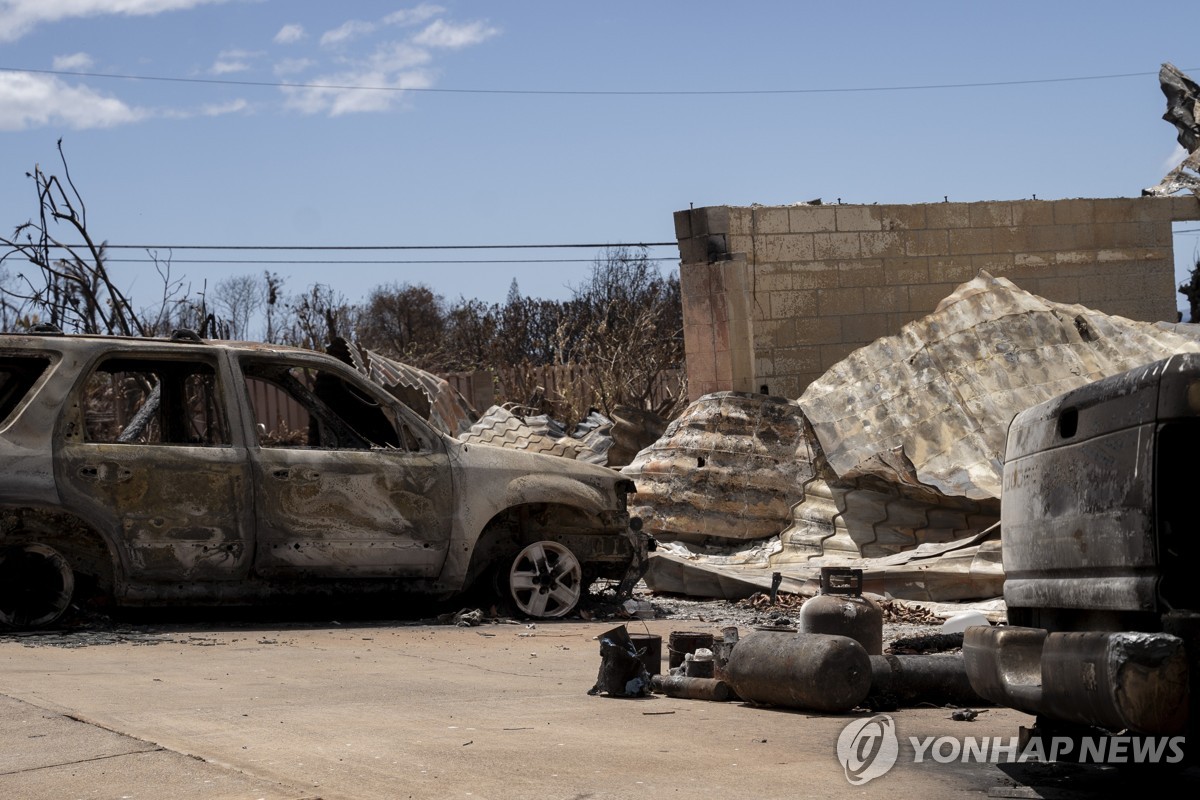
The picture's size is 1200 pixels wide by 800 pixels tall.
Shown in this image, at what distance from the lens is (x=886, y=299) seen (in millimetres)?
15453

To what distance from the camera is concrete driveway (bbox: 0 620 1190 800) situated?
475 cm

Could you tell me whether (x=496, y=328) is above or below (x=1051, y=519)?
above

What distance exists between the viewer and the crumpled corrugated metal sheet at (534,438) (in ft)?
53.6

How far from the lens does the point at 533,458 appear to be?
10.7 meters

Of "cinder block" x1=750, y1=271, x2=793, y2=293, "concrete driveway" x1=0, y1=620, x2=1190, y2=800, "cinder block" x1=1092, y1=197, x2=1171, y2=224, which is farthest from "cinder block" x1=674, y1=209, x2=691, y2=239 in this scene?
"concrete driveway" x1=0, y1=620, x2=1190, y2=800

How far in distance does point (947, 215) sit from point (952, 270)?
598 mm

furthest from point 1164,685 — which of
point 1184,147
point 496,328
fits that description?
point 496,328

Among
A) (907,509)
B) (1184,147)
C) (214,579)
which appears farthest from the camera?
(1184,147)

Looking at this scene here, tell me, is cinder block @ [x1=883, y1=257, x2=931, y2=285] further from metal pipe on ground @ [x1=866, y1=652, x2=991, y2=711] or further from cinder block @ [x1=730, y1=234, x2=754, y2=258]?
metal pipe on ground @ [x1=866, y1=652, x2=991, y2=711]

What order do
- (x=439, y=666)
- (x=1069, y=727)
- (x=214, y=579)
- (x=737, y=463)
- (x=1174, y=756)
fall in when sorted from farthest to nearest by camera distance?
(x=737, y=463) < (x=214, y=579) < (x=439, y=666) < (x=1069, y=727) < (x=1174, y=756)

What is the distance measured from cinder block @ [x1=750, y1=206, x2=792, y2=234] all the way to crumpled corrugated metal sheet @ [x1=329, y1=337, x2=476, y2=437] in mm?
4098

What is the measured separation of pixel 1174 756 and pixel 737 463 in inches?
359

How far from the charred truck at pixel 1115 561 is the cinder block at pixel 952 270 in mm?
10996

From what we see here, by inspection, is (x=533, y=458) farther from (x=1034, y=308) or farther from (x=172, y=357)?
(x=1034, y=308)
